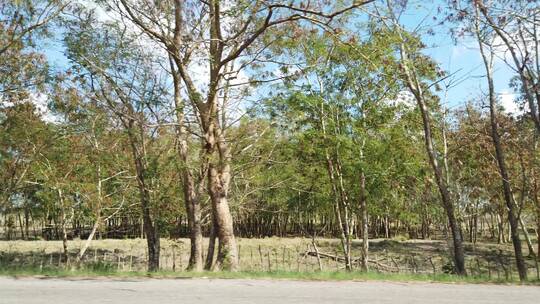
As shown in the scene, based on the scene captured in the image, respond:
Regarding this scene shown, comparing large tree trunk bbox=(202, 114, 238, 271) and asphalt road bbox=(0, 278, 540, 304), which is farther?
large tree trunk bbox=(202, 114, 238, 271)

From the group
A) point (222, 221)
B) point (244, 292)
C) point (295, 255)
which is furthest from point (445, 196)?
point (295, 255)

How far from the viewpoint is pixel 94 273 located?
9930mm

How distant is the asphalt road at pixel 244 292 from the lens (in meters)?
7.21

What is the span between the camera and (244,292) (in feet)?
25.6

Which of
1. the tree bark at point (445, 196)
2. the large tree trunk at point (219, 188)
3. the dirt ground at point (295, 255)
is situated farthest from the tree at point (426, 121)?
the dirt ground at point (295, 255)

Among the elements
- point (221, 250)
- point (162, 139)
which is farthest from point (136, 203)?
point (221, 250)

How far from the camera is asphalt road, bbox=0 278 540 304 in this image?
284 inches

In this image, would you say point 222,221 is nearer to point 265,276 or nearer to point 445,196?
point 265,276

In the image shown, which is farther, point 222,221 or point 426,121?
point 426,121

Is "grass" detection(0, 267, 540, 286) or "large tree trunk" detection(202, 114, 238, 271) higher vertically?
"large tree trunk" detection(202, 114, 238, 271)

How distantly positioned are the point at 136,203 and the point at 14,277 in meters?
12.0

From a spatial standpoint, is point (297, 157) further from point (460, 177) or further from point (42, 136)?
point (460, 177)

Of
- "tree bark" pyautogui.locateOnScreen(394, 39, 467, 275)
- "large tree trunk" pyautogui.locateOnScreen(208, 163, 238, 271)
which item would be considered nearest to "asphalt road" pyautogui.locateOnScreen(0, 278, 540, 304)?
"large tree trunk" pyautogui.locateOnScreen(208, 163, 238, 271)

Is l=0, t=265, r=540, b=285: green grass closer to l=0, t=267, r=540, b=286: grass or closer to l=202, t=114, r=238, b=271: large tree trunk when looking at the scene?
l=0, t=267, r=540, b=286: grass
